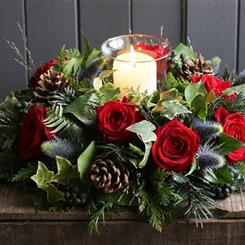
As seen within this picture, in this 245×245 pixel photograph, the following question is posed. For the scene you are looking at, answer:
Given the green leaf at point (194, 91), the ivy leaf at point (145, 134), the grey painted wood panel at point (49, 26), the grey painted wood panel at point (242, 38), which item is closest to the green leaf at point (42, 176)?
the ivy leaf at point (145, 134)

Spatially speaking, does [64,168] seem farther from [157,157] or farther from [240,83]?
[240,83]

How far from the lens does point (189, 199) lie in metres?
1.04

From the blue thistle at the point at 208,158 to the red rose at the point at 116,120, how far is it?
0.32ft

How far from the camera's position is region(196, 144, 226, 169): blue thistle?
3.42 feet

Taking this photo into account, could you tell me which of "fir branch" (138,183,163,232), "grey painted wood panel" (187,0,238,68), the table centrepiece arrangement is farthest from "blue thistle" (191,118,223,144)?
"grey painted wood panel" (187,0,238,68)

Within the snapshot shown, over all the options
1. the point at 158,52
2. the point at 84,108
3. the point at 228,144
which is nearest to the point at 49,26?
the point at 158,52

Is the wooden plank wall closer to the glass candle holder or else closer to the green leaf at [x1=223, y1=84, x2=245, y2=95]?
the glass candle holder

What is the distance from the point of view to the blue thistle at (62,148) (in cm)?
105

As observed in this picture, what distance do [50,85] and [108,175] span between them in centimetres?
19

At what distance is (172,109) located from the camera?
1054mm

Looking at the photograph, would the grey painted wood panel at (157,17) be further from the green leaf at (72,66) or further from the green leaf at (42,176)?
the green leaf at (42,176)

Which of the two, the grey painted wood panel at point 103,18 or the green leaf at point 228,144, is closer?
the green leaf at point 228,144

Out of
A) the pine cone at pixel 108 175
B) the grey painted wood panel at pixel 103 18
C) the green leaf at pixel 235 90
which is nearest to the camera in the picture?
the pine cone at pixel 108 175

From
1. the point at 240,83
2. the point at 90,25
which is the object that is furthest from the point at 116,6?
the point at 240,83
